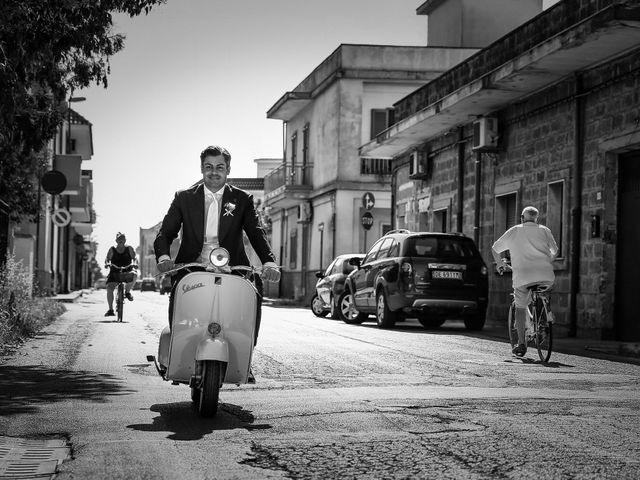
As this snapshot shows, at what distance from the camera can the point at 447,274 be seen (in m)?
19.2

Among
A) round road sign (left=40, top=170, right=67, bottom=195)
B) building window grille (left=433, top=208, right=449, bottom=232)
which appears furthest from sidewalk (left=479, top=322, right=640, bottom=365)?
round road sign (left=40, top=170, right=67, bottom=195)

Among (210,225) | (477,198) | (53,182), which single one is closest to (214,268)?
(210,225)

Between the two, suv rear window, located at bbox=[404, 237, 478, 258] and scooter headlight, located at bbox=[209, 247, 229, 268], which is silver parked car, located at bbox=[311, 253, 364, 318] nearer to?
suv rear window, located at bbox=[404, 237, 478, 258]

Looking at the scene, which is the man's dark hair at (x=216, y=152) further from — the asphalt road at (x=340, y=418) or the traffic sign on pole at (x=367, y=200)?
the traffic sign on pole at (x=367, y=200)

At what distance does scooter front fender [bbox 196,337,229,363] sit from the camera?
21.8 feet

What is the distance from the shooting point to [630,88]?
16984 mm

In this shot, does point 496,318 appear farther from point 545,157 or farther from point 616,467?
point 616,467

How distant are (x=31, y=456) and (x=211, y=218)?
2.36 meters

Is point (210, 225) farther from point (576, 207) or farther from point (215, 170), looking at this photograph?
point (576, 207)

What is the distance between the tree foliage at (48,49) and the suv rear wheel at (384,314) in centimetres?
840

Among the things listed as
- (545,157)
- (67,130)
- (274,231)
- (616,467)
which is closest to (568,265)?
(545,157)

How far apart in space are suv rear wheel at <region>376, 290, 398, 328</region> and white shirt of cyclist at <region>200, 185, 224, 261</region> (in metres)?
12.5

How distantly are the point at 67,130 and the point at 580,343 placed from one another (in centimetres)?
4341

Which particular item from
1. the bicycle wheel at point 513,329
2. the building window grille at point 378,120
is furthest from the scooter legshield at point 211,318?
the building window grille at point 378,120
